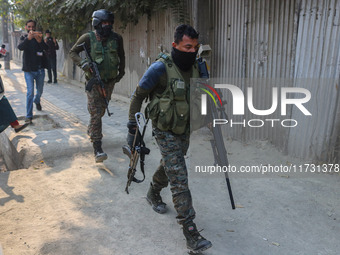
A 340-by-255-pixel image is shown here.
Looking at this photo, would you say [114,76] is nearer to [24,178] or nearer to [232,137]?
[24,178]

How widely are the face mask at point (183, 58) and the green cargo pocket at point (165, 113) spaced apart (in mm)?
335

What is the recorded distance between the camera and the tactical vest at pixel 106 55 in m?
4.75

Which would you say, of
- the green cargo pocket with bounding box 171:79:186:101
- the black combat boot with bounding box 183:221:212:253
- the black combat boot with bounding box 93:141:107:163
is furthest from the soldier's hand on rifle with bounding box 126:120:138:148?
the black combat boot with bounding box 93:141:107:163

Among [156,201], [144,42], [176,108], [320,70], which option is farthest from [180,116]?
[144,42]

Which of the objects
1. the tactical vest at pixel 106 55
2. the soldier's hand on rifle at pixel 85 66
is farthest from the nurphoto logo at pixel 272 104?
the soldier's hand on rifle at pixel 85 66

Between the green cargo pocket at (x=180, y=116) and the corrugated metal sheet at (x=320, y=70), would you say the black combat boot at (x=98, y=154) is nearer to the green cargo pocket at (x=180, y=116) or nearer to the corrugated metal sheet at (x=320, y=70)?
the green cargo pocket at (x=180, y=116)

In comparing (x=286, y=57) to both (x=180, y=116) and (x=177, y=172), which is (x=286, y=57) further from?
(x=177, y=172)

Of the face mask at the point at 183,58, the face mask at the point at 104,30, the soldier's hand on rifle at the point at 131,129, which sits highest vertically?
the face mask at the point at 104,30

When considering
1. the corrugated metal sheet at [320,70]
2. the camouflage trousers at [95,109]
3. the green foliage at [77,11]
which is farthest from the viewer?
the green foliage at [77,11]

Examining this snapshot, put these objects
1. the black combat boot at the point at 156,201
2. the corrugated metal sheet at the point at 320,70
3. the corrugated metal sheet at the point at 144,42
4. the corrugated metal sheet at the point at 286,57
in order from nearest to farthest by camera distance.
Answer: the black combat boot at the point at 156,201
the corrugated metal sheet at the point at 320,70
the corrugated metal sheet at the point at 286,57
the corrugated metal sheet at the point at 144,42

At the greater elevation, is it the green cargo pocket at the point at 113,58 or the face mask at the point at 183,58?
the face mask at the point at 183,58

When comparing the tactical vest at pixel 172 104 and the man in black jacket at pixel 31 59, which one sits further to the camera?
the man in black jacket at pixel 31 59

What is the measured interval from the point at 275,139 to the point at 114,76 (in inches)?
105

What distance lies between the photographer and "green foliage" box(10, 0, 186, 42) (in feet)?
24.8
